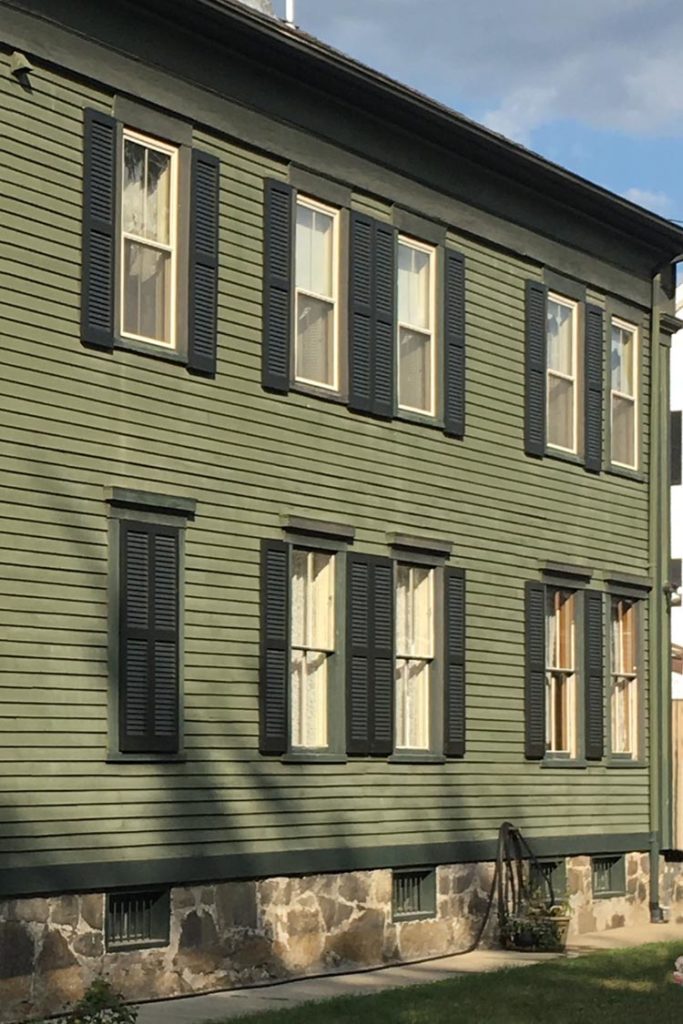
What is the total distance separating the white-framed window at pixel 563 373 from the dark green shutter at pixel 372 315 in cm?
385

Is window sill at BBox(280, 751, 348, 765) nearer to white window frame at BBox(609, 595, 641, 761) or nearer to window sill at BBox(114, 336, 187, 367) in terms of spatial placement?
window sill at BBox(114, 336, 187, 367)

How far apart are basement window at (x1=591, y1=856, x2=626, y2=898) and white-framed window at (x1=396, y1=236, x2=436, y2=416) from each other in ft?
22.0

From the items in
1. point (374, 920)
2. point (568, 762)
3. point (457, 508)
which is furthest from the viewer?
point (568, 762)

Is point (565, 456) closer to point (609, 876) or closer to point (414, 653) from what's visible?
point (414, 653)

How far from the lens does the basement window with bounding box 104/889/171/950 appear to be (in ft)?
58.8

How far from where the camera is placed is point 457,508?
22.9 metres

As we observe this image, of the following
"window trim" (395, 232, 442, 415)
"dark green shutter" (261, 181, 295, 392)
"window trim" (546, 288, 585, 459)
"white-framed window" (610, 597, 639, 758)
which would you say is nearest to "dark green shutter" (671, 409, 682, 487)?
"white-framed window" (610, 597, 639, 758)

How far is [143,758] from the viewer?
18141mm

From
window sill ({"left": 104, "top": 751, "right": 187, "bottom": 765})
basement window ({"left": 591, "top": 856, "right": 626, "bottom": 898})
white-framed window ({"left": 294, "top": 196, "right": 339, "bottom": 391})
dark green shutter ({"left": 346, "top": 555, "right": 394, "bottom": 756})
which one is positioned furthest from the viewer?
basement window ({"left": 591, "top": 856, "right": 626, "bottom": 898})

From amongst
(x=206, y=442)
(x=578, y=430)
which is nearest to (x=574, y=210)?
(x=578, y=430)

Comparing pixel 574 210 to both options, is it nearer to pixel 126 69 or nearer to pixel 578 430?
pixel 578 430

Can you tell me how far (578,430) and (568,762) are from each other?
392 centimetres

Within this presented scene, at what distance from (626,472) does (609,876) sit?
496 centimetres

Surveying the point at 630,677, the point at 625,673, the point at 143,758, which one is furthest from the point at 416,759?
the point at 630,677
